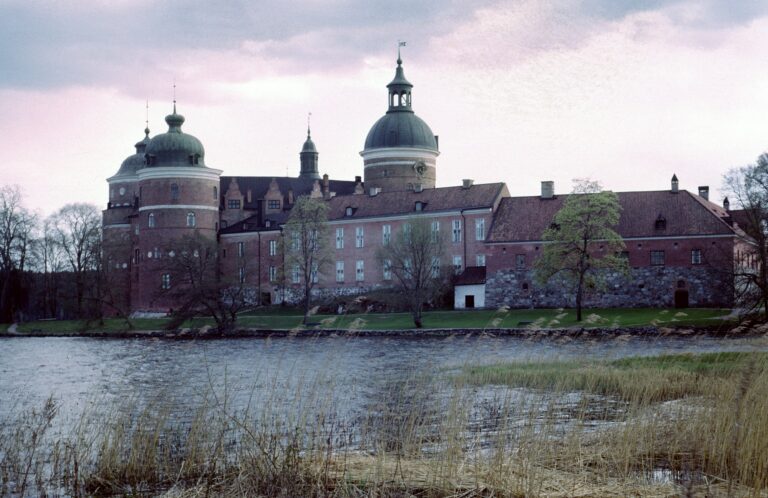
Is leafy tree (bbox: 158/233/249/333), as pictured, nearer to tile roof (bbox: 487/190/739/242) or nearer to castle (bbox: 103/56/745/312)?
castle (bbox: 103/56/745/312)

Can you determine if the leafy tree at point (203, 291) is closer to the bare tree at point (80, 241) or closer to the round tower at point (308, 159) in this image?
the bare tree at point (80, 241)

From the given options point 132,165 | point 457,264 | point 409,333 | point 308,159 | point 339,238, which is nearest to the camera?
point 409,333

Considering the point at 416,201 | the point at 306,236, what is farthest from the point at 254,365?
the point at 416,201

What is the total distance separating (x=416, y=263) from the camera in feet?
182

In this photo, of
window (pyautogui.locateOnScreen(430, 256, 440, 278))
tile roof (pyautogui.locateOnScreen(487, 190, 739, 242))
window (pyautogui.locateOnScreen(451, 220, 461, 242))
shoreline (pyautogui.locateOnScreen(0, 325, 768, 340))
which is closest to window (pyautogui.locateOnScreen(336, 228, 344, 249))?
window (pyautogui.locateOnScreen(451, 220, 461, 242))

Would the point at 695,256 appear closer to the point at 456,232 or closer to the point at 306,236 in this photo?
the point at 456,232

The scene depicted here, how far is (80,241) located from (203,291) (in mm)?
23180

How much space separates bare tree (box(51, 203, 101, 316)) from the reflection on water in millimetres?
21149

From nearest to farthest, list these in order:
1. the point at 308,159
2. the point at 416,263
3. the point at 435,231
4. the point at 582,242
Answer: the point at 582,242 < the point at 416,263 < the point at 435,231 < the point at 308,159

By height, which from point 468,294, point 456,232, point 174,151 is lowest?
point 468,294

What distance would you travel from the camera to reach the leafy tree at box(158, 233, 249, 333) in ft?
168

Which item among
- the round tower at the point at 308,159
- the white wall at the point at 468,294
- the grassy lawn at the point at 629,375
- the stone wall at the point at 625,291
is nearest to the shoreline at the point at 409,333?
the stone wall at the point at 625,291

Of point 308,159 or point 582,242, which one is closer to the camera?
point 582,242

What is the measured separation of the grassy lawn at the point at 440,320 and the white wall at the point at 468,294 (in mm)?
3321
